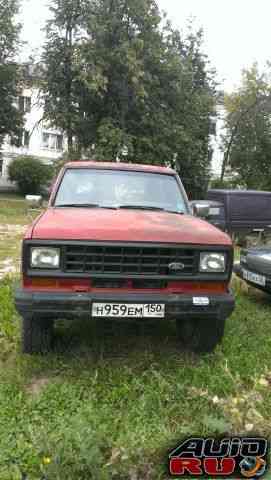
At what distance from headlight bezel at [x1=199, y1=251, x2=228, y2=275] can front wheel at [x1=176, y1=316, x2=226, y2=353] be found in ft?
1.54

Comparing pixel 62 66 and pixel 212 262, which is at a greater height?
pixel 62 66

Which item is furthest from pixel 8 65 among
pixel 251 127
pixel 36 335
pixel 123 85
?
pixel 36 335

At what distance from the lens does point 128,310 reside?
353 cm

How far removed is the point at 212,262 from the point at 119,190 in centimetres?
158

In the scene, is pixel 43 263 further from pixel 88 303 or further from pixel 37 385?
pixel 37 385

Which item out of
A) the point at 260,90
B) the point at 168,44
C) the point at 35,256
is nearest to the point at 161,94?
the point at 168,44

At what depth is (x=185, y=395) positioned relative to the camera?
353 centimetres

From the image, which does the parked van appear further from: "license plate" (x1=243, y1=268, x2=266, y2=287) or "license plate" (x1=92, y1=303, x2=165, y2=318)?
"license plate" (x1=92, y1=303, x2=165, y2=318)

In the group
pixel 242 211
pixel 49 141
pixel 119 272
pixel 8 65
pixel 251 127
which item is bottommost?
pixel 242 211

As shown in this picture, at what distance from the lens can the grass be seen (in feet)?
8.91

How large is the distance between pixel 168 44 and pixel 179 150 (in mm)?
5804

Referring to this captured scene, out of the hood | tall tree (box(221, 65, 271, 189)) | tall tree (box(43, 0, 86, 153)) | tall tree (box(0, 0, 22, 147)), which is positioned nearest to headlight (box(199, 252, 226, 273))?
the hood

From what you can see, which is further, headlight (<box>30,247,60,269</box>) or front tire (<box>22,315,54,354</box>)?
front tire (<box>22,315,54,354</box>)

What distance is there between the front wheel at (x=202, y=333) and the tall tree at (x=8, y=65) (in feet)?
89.8
